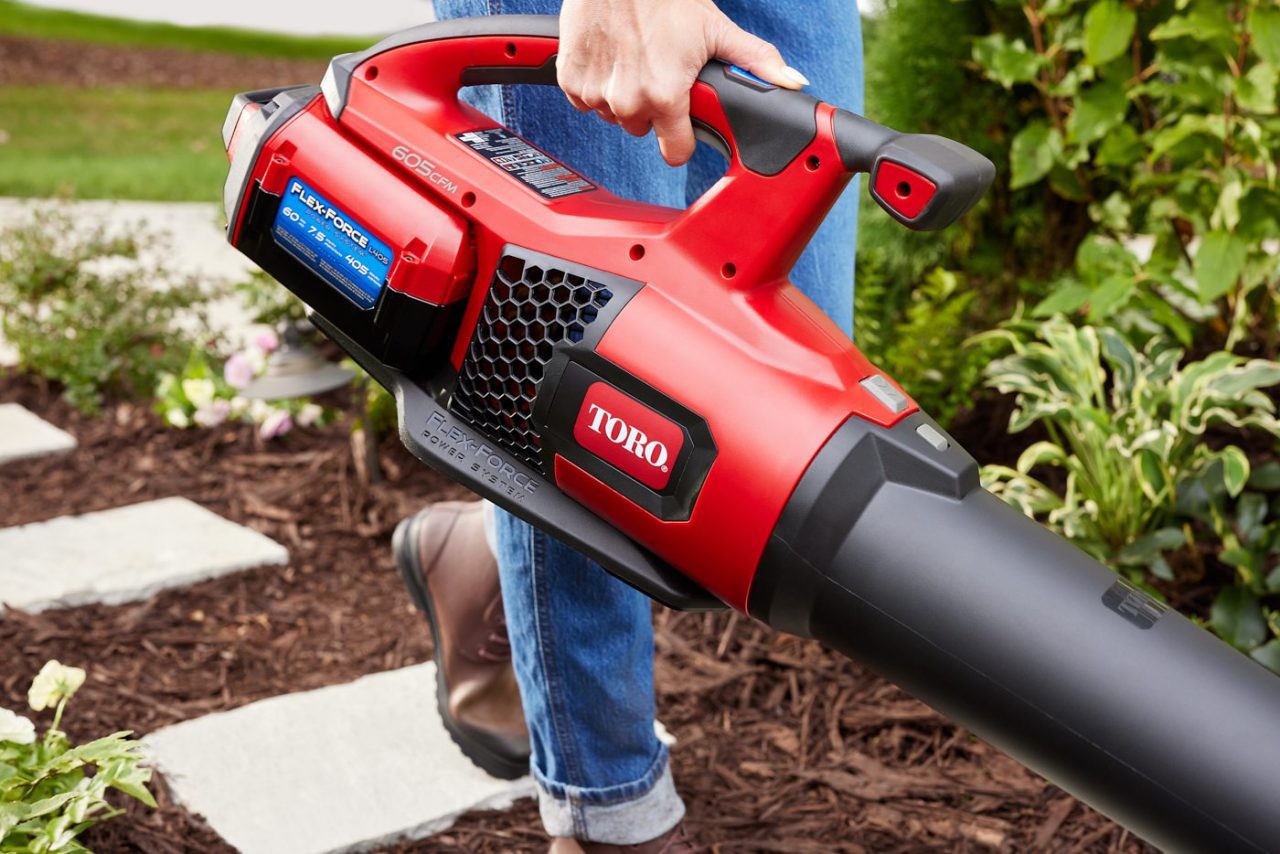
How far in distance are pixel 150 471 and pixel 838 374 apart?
243 centimetres

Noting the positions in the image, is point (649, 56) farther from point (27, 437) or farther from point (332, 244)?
point (27, 437)

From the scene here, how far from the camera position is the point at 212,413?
10.8 ft

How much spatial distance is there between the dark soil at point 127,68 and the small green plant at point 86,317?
1081 centimetres

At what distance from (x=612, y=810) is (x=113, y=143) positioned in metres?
9.68

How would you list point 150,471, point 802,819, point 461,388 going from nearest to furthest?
point 461,388
point 802,819
point 150,471

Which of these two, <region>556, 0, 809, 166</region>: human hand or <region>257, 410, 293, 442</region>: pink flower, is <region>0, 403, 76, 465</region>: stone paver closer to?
<region>257, 410, 293, 442</region>: pink flower

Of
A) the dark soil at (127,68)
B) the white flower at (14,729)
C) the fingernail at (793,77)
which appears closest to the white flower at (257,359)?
the white flower at (14,729)

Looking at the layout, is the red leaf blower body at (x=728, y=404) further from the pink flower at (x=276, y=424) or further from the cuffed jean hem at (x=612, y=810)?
the pink flower at (x=276, y=424)

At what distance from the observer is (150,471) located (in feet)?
10.2

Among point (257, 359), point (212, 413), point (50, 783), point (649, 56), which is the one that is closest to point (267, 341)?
point (257, 359)

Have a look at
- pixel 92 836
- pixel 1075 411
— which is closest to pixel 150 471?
pixel 92 836

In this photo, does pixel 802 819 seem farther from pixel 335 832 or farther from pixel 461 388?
pixel 461 388

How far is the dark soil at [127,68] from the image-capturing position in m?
14.0

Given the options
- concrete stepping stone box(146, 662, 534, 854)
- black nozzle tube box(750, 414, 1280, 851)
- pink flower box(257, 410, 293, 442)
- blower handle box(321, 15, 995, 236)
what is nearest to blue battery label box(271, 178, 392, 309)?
blower handle box(321, 15, 995, 236)
